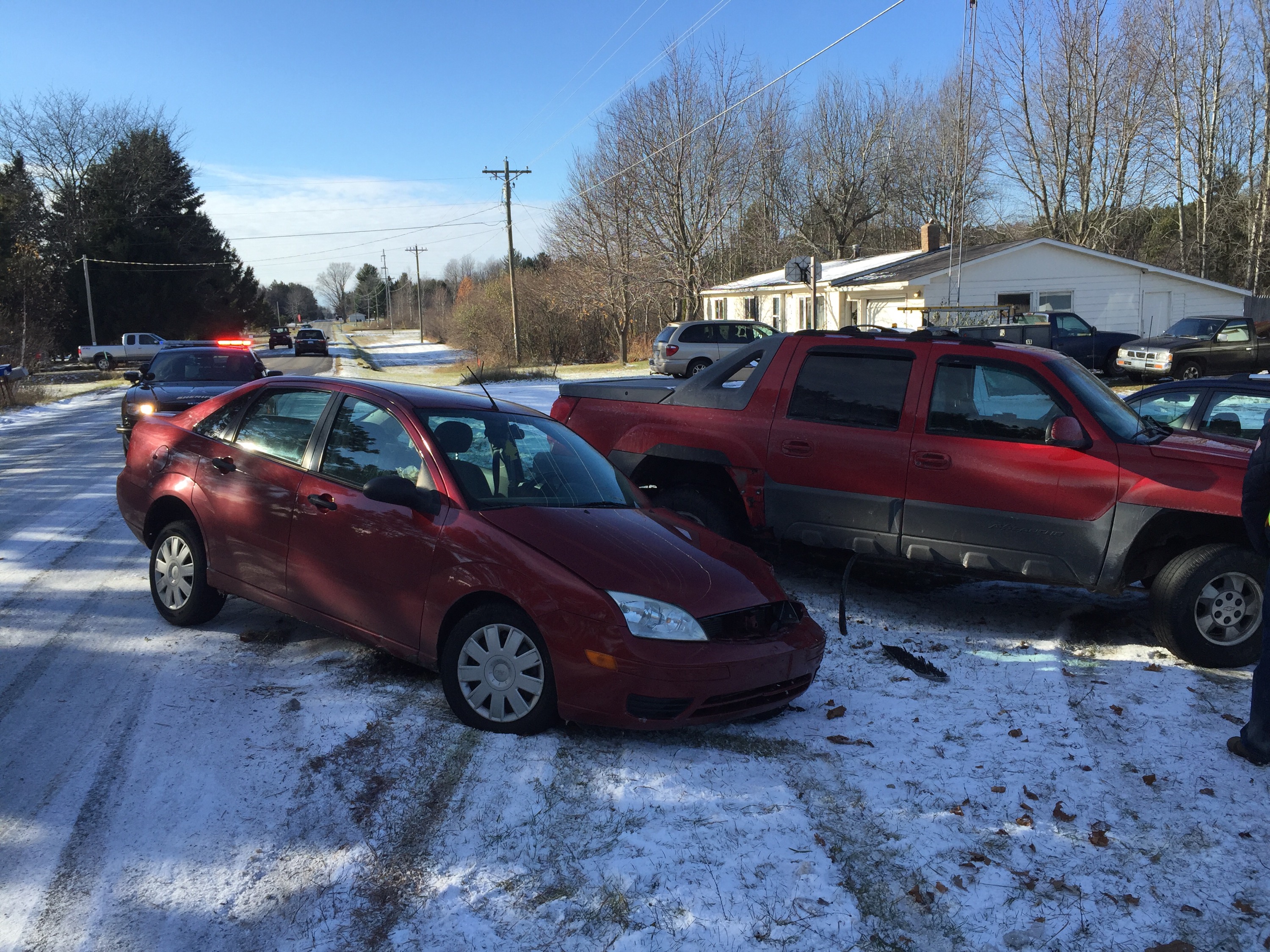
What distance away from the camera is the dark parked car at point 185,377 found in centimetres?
1198

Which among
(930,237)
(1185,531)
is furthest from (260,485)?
(930,237)

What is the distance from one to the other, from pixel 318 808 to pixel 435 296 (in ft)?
379

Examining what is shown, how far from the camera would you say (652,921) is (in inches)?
125

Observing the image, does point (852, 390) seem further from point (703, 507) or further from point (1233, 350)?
point (1233, 350)

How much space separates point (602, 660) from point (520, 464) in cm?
145

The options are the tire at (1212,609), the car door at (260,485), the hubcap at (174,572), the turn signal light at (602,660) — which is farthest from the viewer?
the hubcap at (174,572)

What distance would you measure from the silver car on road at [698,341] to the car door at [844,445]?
24.0 metres

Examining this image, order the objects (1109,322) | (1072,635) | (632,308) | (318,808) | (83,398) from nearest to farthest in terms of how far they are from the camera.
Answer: (318,808) < (1072,635) < (83,398) < (1109,322) < (632,308)

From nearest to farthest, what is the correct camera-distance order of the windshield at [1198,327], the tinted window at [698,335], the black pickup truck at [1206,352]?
1. the black pickup truck at [1206,352]
2. the windshield at [1198,327]
3. the tinted window at [698,335]

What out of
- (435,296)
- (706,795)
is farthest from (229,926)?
(435,296)

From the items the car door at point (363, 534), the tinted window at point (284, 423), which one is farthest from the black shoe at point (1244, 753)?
the tinted window at point (284, 423)

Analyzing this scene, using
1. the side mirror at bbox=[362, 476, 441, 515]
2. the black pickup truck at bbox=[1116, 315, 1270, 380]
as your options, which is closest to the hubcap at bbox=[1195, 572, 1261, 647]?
the side mirror at bbox=[362, 476, 441, 515]

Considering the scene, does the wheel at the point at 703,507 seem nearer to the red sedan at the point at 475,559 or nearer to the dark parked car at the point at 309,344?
the red sedan at the point at 475,559

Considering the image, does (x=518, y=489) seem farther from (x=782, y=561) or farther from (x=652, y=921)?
(x=782, y=561)
